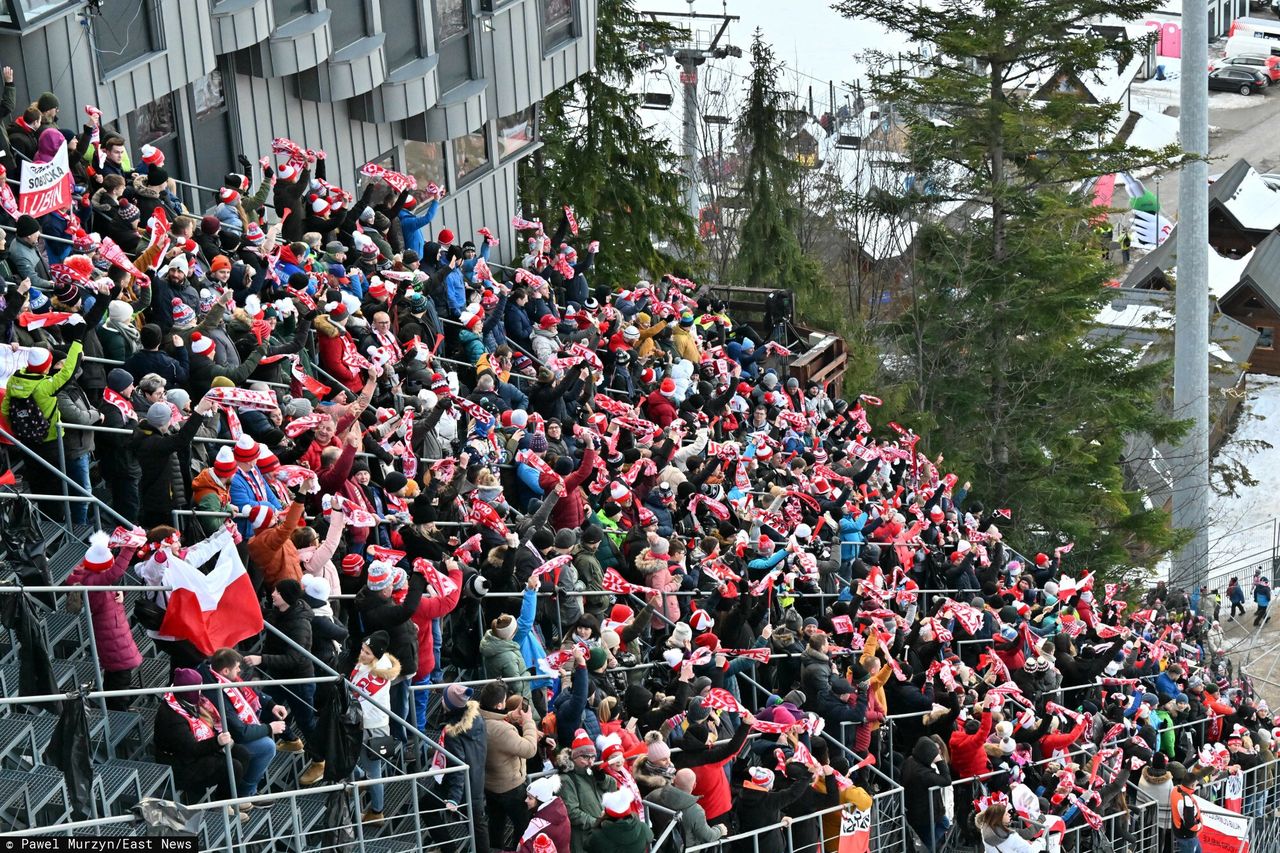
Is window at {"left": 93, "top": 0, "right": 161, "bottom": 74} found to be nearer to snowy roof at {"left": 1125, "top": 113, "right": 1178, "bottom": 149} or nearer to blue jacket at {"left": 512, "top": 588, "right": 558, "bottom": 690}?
blue jacket at {"left": 512, "top": 588, "right": 558, "bottom": 690}

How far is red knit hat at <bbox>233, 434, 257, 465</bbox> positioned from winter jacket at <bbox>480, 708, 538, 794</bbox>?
2.69 m

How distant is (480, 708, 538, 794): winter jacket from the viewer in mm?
Answer: 13039

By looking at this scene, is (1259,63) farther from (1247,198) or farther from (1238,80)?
(1247,198)

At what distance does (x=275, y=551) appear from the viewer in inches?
509

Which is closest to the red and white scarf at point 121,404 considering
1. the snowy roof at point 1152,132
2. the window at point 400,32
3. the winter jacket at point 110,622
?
the winter jacket at point 110,622

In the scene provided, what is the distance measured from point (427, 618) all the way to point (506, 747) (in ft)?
4.16

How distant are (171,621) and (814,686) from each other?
21.5 ft

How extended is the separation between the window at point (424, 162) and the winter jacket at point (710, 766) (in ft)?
48.8

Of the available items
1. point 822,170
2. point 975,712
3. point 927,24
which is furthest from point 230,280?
point 822,170

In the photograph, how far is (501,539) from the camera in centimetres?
1524

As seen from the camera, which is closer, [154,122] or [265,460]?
[265,460]

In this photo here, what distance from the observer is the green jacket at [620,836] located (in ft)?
42.8

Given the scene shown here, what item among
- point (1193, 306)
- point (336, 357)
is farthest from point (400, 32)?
point (1193, 306)

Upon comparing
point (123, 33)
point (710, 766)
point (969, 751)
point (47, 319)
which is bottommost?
A: point (969, 751)
